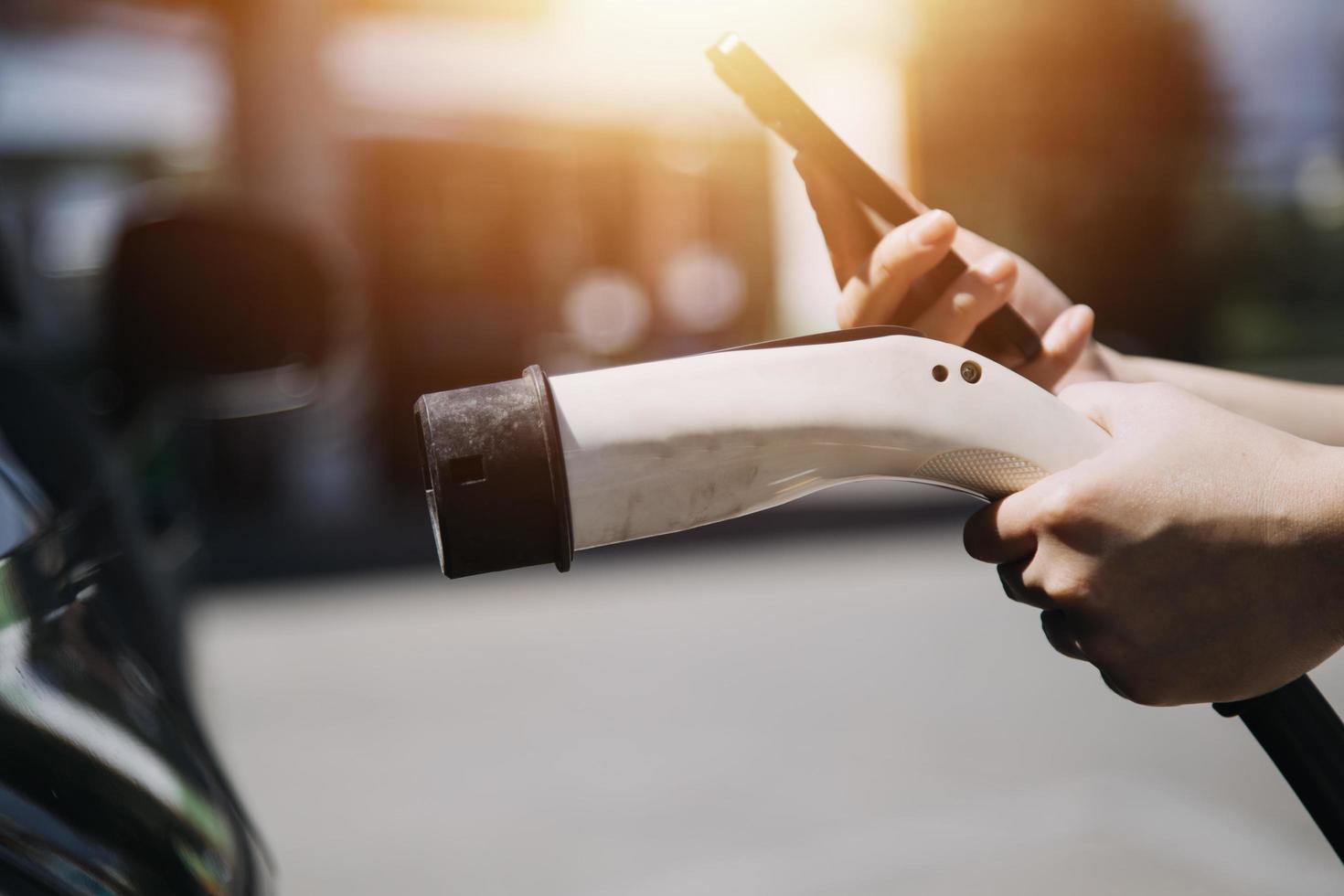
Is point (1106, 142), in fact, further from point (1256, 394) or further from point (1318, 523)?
point (1318, 523)

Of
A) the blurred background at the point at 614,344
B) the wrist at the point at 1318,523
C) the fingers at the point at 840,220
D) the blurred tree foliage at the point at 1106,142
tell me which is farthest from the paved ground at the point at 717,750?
the blurred tree foliage at the point at 1106,142

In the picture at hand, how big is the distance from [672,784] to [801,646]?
4.31ft

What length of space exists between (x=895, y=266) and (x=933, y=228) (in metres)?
0.03

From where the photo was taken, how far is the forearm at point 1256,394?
1014mm

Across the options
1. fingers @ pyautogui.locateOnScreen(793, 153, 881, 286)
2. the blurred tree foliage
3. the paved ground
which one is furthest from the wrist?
the blurred tree foliage

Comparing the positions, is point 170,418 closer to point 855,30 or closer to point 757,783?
point 757,783

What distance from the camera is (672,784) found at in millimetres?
3283

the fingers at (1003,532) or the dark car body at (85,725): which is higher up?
the fingers at (1003,532)

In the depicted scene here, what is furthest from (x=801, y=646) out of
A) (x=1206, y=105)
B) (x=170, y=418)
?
(x=1206, y=105)

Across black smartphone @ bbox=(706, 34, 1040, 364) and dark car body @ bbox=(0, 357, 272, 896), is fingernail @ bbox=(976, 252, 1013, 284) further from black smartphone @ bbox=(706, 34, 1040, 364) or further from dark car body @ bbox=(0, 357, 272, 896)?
dark car body @ bbox=(0, 357, 272, 896)

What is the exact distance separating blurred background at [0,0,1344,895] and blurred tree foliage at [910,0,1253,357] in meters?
0.03

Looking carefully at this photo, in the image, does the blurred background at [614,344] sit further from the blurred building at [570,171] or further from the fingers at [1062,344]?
the fingers at [1062,344]

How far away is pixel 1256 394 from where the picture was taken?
1.03 meters

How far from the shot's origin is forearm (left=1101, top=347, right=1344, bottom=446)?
39.9 inches
